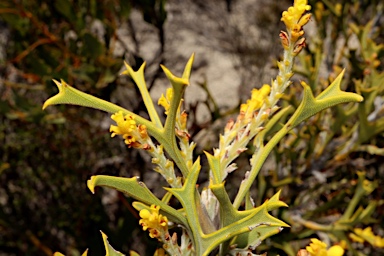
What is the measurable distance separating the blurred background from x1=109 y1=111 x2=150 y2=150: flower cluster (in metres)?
0.57

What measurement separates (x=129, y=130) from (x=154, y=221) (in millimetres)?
132

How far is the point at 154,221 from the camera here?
670mm

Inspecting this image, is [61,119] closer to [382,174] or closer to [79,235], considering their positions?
[79,235]

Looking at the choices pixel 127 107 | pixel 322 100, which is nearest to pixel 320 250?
pixel 322 100

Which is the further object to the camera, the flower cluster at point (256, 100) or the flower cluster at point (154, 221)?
the flower cluster at point (256, 100)

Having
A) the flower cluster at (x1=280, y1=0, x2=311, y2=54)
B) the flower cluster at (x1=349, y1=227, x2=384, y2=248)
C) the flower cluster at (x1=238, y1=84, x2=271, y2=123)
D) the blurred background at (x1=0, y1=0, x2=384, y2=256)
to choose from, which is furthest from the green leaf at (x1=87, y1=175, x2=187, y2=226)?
the flower cluster at (x1=349, y1=227, x2=384, y2=248)

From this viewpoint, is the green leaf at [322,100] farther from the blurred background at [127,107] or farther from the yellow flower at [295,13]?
the blurred background at [127,107]

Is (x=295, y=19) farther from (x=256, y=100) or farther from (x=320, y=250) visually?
(x=320, y=250)

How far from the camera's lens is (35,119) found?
1584 millimetres

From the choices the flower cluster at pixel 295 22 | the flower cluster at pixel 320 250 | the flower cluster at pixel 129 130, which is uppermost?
the flower cluster at pixel 295 22

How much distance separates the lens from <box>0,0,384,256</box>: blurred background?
1500 millimetres

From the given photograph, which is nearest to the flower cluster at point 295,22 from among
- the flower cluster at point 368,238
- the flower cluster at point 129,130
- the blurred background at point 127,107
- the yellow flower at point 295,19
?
the yellow flower at point 295,19

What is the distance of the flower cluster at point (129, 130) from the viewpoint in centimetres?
66

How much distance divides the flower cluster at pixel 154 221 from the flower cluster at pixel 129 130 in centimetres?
9
